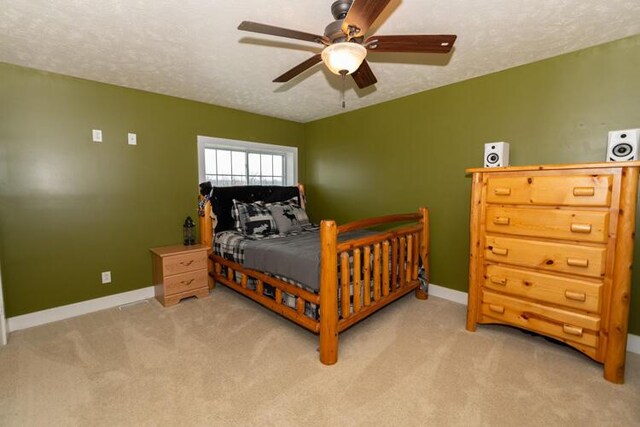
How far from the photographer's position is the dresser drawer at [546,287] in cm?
190

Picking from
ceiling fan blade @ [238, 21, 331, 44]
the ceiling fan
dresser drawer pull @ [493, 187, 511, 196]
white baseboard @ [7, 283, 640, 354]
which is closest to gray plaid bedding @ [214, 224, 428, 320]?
white baseboard @ [7, 283, 640, 354]

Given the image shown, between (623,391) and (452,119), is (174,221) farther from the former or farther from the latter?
(623,391)

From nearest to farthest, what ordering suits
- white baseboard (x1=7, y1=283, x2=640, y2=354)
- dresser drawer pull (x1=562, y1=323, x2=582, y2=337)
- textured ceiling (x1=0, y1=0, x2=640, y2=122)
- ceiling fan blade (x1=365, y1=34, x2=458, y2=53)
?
ceiling fan blade (x1=365, y1=34, x2=458, y2=53)
textured ceiling (x1=0, y1=0, x2=640, y2=122)
dresser drawer pull (x1=562, y1=323, x2=582, y2=337)
white baseboard (x1=7, y1=283, x2=640, y2=354)

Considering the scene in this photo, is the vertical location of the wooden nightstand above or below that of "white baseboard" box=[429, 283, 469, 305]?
above

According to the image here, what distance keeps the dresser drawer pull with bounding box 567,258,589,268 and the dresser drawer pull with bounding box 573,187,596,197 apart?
0.43 meters

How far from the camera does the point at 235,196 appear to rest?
370cm

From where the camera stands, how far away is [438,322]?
8.53ft

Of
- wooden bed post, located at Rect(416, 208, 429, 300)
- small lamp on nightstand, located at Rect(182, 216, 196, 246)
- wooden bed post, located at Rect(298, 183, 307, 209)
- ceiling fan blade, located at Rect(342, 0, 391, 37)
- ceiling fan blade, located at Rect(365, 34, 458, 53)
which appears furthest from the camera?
wooden bed post, located at Rect(298, 183, 307, 209)

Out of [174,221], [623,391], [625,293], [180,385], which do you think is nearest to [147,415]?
[180,385]

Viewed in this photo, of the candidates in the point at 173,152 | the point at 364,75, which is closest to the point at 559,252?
the point at 364,75

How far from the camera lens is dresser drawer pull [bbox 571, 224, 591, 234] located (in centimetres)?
188

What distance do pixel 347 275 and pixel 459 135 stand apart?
1966 millimetres

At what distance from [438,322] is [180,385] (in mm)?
2104

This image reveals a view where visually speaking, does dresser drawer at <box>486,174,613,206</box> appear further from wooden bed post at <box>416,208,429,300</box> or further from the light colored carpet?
the light colored carpet
